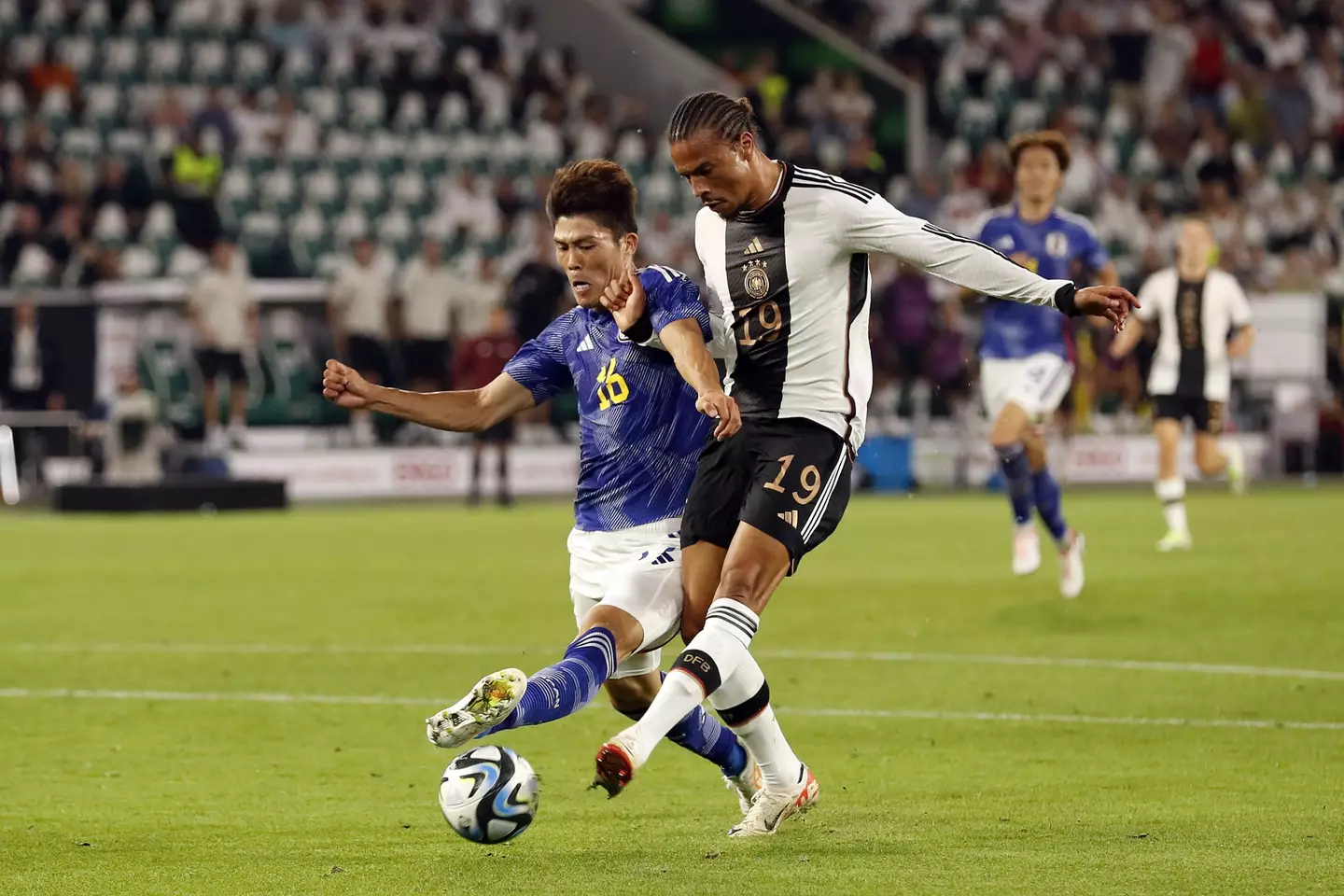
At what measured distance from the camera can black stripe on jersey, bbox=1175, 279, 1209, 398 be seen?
16.5m

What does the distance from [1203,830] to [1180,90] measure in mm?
27514

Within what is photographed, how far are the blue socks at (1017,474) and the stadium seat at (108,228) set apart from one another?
45.8 feet

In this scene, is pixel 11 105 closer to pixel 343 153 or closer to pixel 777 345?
pixel 343 153

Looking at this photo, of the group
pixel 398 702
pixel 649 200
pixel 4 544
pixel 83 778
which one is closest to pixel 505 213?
pixel 649 200

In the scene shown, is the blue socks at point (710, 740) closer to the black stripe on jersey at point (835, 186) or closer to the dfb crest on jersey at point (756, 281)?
Answer: the dfb crest on jersey at point (756, 281)

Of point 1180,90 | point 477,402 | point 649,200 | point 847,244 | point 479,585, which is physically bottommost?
point 479,585

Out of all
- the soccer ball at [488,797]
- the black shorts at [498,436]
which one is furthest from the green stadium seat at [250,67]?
the soccer ball at [488,797]

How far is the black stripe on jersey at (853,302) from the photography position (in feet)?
20.2

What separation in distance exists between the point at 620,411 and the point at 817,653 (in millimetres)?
4720

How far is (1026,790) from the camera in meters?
6.67

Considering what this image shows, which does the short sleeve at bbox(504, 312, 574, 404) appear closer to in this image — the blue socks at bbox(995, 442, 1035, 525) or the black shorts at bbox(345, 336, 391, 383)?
the blue socks at bbox(995, 442, 1035, 525)

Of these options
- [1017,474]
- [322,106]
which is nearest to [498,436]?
[322,106]

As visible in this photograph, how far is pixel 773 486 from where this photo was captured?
233 inches

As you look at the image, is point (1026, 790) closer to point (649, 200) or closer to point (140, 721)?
point (140, 721)
